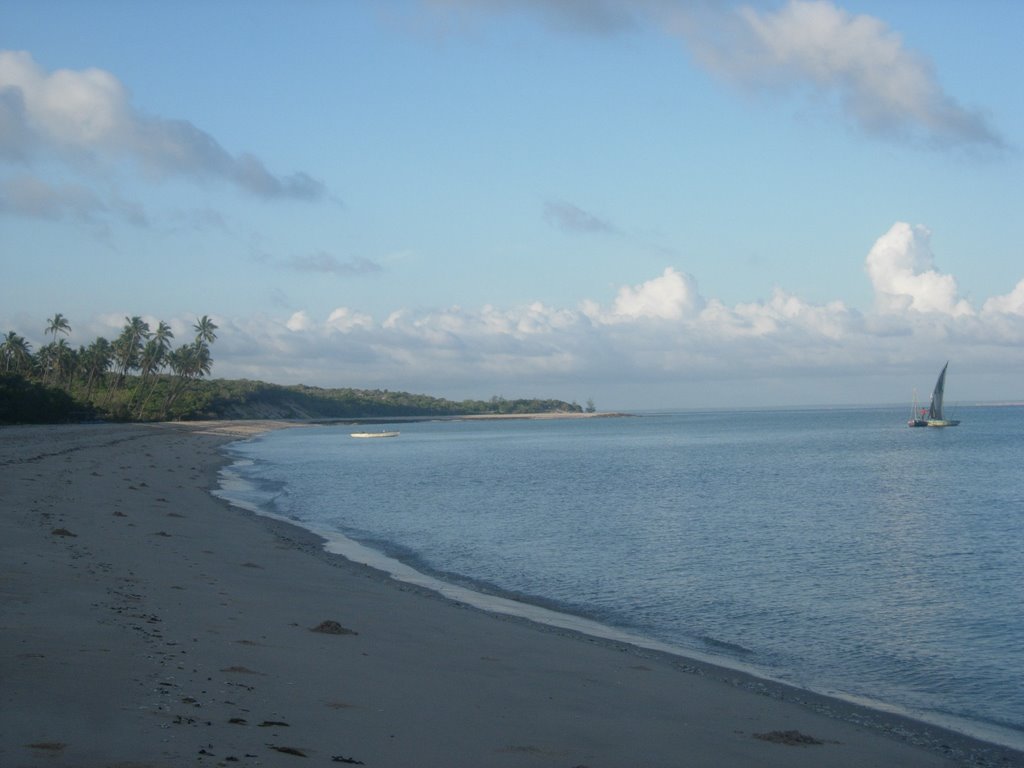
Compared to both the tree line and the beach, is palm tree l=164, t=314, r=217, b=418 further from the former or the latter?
the beach

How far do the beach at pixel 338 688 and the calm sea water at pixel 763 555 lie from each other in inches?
109

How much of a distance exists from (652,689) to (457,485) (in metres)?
42.1

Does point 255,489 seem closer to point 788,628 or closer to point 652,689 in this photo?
point 788,628

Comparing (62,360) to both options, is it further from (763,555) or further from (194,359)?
(763,555)

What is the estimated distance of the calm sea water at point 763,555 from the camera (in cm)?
1531

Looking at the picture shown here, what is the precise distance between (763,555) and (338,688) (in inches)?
772

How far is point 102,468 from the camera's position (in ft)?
147

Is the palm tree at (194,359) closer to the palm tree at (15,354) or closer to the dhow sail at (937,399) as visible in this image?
the palm tree at (15,354)

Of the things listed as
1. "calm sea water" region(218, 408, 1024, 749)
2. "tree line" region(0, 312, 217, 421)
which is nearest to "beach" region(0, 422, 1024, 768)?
"calm sea water" region(218, 408, 1024, 749)

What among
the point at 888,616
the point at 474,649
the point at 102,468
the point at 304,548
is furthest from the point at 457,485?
the point at 474,649

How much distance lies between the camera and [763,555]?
1061 inches

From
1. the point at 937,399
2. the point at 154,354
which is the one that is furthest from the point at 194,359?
the point at 937,399

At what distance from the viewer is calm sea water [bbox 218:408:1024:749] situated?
1531cm

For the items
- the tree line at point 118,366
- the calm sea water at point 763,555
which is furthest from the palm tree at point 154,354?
the calm sea water at point 763,555
